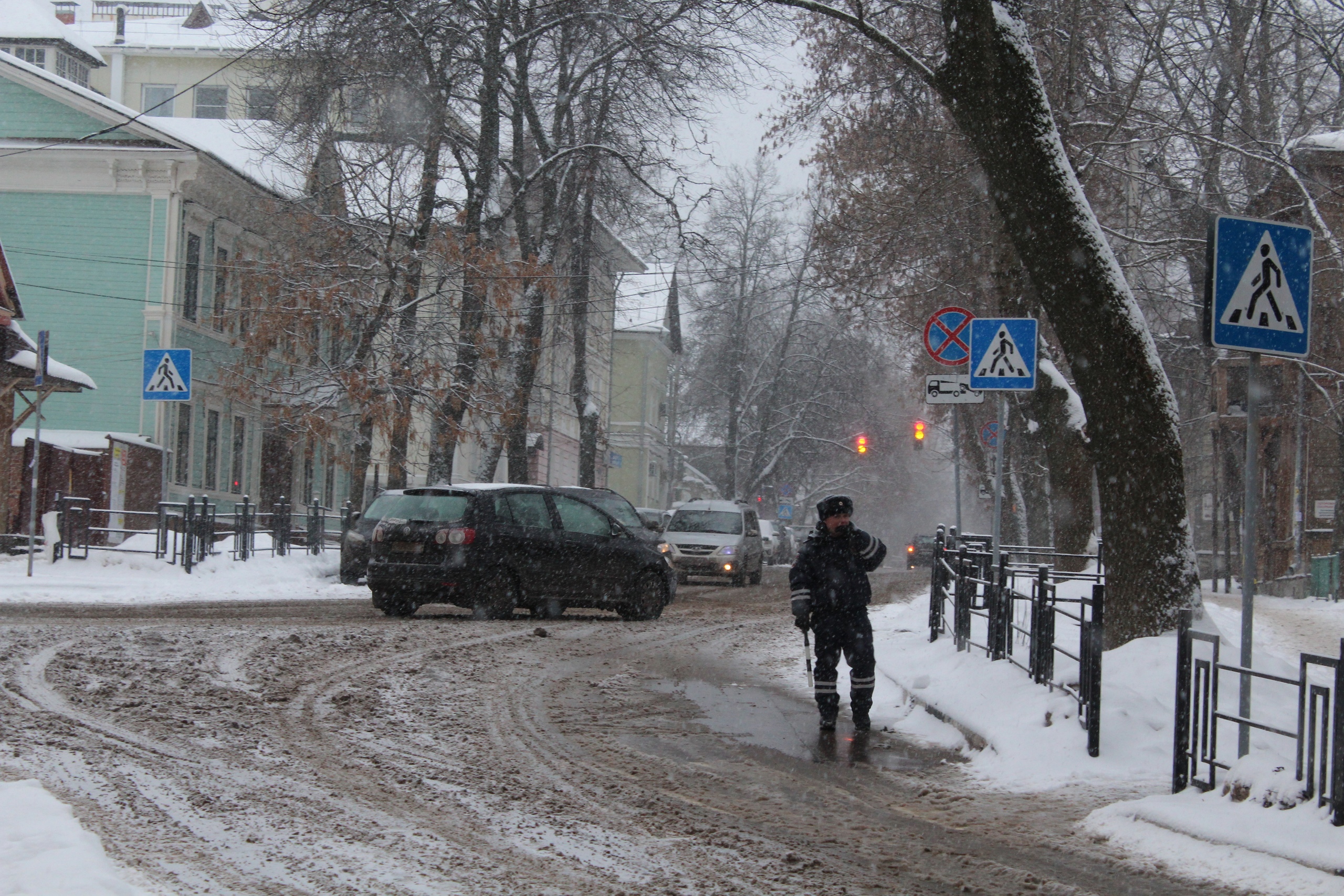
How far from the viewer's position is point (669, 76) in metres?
26.8

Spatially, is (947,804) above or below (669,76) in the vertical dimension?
below

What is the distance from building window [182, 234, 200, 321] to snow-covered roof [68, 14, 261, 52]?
2066cm

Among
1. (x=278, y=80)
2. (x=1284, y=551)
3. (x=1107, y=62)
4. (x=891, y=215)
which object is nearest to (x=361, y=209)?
(x=278, y=80)

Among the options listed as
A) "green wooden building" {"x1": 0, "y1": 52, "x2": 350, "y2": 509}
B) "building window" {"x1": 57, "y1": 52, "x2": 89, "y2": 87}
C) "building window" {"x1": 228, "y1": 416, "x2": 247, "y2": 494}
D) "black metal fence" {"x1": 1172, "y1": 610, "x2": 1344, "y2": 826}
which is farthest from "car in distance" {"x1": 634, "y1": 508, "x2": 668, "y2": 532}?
"building window" {"x1": 57, "y1": 52, "x2": 89, "y2": 87}

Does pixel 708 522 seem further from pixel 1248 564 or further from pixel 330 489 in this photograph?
pixel 1248 564

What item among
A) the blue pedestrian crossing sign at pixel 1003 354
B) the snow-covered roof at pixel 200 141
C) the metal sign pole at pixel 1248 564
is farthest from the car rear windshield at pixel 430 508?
the snow-covered roof at pixel 200 141

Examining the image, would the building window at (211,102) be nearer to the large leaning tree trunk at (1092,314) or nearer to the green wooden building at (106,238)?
the green wooden building at (106,238)

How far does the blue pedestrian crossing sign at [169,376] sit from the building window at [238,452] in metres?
14.1

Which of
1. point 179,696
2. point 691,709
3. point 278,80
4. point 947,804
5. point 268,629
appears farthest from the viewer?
point 278,80

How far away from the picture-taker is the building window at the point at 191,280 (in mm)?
31281

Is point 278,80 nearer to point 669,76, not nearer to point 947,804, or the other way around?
point 669,76

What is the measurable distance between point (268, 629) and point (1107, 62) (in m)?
12.1

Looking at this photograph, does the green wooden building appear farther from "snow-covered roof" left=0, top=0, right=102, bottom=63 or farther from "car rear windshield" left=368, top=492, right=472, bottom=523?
"car rear windshield" left=368, top=492, right=472, bottom=523

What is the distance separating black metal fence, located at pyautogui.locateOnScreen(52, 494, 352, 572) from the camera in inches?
859
